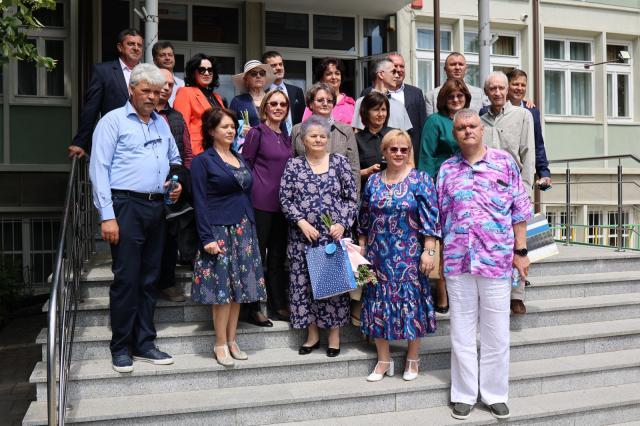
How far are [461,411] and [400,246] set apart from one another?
45.0 inches

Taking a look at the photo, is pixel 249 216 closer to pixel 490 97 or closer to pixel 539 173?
pixel 490 97

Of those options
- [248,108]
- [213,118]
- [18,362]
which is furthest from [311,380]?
[18,362]

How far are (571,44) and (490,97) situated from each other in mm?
9337

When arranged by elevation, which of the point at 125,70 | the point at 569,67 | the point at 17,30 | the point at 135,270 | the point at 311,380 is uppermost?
the point at 569,67

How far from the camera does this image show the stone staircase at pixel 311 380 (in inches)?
151

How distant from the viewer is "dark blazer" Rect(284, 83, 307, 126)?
5590mm

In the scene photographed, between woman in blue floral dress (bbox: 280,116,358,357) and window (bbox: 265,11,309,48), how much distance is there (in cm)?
669

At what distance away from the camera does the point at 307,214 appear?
14.1ft

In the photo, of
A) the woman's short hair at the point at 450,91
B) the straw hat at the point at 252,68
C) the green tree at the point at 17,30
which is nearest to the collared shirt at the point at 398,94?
the woman's short hair at the point at 450,91

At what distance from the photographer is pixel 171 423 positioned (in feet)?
12.2

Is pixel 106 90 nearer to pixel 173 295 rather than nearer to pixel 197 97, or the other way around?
pixel 197 97

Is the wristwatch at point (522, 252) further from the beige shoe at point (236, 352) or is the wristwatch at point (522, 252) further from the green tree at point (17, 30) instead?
the green tree at point (17, 30)

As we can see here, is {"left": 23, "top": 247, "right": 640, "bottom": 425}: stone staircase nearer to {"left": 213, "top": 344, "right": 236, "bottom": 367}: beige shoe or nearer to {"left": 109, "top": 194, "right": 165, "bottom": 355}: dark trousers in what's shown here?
{"left": 213, "top": 344, "right": 236, "bottom": 367}: beige shoe

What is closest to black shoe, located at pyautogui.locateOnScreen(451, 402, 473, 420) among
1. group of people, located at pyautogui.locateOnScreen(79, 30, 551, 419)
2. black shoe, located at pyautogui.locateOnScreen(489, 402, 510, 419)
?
group of people, located at pyautogui.locateOnScreen(79, 30, 551, 419)
